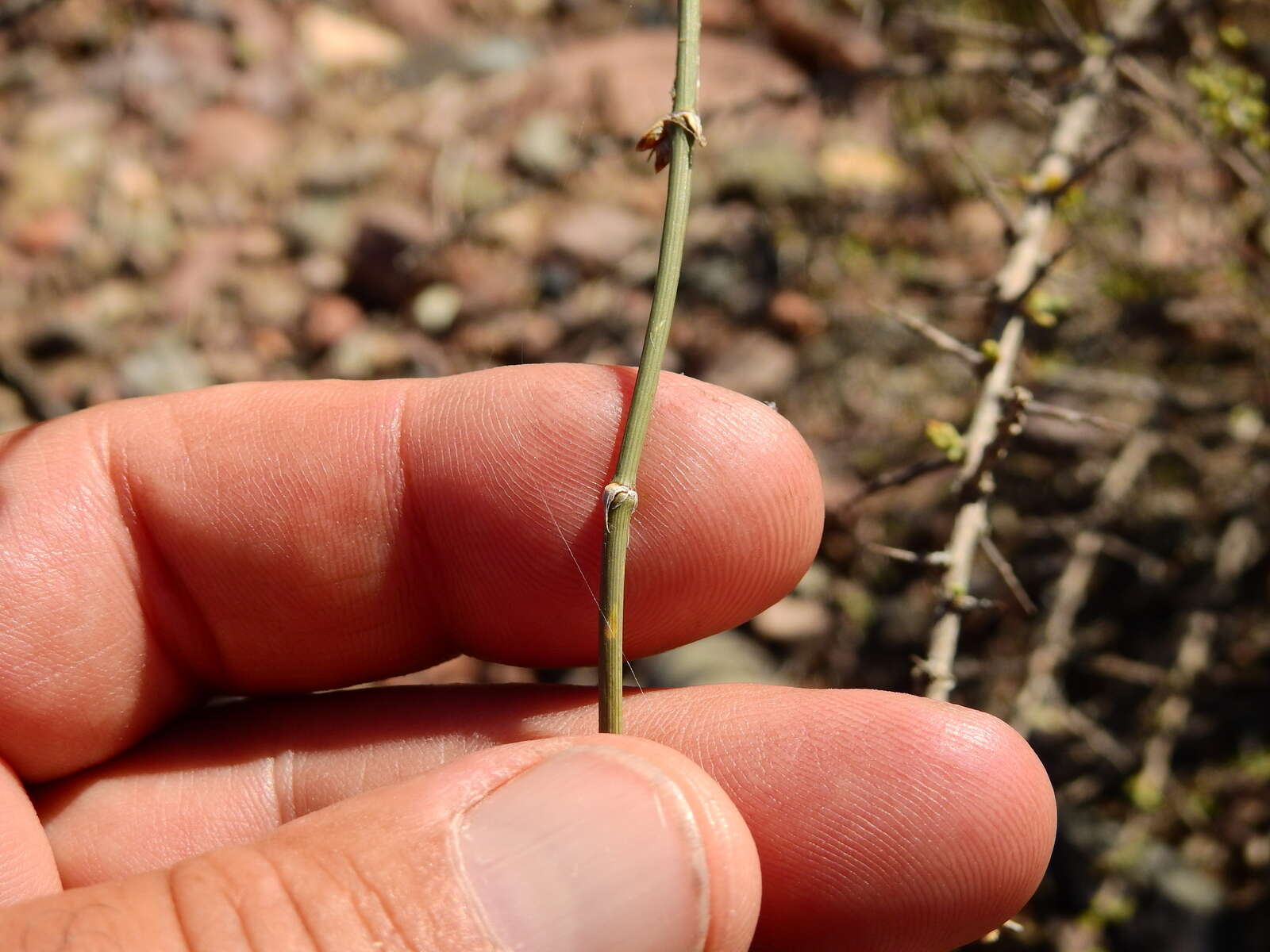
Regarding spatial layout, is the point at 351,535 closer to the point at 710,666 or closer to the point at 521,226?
the point at 710,666

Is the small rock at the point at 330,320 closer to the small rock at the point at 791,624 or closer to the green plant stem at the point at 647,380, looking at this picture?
the small rock at the point at 791,624

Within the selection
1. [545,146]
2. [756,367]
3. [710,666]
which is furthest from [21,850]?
[545,146]

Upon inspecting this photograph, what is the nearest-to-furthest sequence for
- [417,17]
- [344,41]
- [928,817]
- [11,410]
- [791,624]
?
[928,817]
[791,624]
[11,410]
[344,41]
[417,17]

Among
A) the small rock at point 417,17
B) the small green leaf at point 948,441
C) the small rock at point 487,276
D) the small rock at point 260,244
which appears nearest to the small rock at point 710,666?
the small green leaf at point 948,441

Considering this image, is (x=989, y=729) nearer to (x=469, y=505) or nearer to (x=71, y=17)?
(x=469, y=505)

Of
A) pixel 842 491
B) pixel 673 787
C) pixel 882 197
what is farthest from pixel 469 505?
pixel 882 197
